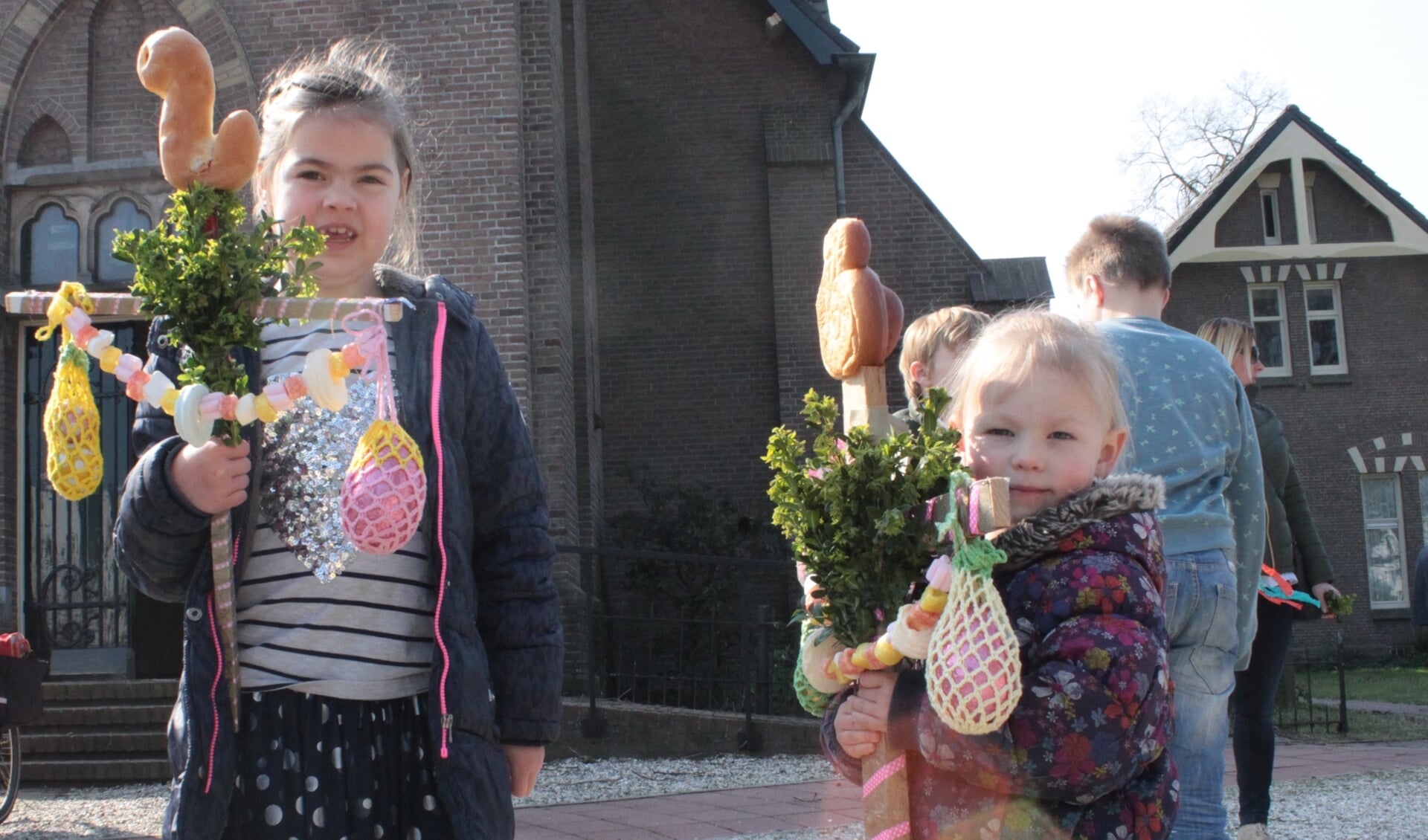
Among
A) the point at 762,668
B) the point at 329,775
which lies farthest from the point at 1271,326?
the point at 329,775

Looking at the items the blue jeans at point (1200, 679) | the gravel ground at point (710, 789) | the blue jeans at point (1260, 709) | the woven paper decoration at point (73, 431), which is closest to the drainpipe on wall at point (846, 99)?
the gravel ground at point (710, 789)

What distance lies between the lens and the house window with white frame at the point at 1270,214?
2339 cm

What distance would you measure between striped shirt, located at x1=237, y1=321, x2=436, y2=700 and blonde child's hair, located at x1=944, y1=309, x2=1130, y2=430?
98cm

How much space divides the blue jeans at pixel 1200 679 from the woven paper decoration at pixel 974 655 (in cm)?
160

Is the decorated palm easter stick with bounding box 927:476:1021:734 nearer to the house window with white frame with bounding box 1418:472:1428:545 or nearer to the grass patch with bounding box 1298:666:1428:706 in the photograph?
the grass patch with bounding box 1298:666:1428:706

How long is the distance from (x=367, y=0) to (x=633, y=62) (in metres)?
5.70

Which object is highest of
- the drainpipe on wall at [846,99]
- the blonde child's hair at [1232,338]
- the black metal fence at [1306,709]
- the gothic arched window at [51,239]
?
the drainpipe on wall at [846,99]

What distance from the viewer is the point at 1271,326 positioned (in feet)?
76.7

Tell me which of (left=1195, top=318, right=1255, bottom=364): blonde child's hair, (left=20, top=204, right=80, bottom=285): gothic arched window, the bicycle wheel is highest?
(left=20, top=204, right=80, bottom=285): gothic arched window

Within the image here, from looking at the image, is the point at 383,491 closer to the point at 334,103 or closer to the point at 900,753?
the point at 334,103

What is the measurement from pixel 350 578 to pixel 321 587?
5cm

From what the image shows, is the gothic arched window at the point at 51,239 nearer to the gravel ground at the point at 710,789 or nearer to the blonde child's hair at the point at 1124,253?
the gravel ground at the point at 710,789

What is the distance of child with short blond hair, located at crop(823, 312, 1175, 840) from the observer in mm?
1979

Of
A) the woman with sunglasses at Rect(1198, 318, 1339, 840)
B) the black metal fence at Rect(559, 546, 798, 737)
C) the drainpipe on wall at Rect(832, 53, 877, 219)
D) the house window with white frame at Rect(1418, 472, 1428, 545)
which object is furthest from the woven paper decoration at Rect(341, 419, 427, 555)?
the house window with white frame at Rect(1418, 472, 1428, 545)
